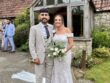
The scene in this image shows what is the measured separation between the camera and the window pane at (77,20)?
44.2 feet

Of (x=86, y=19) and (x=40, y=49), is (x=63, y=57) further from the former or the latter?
(x=86, y=19)

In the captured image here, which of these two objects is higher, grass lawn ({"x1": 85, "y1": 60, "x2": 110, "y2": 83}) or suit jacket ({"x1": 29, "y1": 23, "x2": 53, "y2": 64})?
suit jacket ({"x1": 29, "y1": 23, "x2": 53, "y2": 64})

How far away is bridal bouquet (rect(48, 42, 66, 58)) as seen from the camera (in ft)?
22.2

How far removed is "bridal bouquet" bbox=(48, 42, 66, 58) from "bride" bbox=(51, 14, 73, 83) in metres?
0.09

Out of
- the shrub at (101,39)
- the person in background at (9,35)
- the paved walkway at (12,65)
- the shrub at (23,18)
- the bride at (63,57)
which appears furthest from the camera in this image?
the shrub at (23,18)

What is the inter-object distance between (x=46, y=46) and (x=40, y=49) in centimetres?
15

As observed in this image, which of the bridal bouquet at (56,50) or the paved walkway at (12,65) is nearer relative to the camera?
the bridal bouquet at (56,50)

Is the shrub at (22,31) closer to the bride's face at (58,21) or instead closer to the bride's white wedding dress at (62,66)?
the bride's white wedding dress at (62,66)

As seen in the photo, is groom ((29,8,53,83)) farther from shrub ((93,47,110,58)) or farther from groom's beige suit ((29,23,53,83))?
shrub ((93,47,110,58))

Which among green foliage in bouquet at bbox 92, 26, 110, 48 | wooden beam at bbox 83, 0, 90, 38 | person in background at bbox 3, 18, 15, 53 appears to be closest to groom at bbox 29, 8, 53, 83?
wooden beam at bbox 83, 0, 90, 38

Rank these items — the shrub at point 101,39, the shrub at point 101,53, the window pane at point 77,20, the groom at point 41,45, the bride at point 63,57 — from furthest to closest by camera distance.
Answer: the shrub at point 101,39 → the window pane at point 77,20 → the shrub at point 101,53 → the bride at point 63,57 → the groom at point 41,45

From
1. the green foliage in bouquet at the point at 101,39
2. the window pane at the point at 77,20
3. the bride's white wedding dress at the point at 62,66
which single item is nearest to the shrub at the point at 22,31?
the window pane at the point at 77,20

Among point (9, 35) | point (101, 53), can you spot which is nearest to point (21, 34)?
point (9, 35)

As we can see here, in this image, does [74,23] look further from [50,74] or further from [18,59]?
[50,74]
